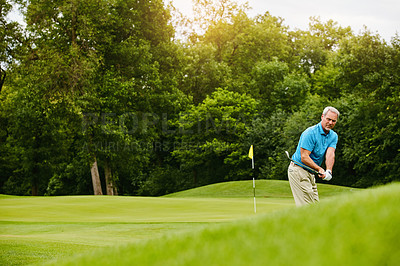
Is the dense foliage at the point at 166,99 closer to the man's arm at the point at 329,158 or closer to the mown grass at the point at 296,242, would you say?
the man's arm at the point at 329,158

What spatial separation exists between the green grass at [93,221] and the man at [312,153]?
15.5 inches

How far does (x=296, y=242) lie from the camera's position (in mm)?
2760

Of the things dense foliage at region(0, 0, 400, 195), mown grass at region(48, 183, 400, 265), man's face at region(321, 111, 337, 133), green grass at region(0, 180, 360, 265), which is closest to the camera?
mown grass at region(48, 183, 400, 265)

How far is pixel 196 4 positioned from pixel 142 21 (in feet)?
61.5

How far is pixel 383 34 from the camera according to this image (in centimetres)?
2700

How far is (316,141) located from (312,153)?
285 millimetres

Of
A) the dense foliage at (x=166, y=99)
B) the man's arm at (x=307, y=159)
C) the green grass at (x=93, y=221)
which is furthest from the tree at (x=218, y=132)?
the man's arm at (x=307, y=159)

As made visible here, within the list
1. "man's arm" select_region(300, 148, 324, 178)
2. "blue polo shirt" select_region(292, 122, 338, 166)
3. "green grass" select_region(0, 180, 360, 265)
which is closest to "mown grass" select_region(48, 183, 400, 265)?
"green grass" select_region(0, 180, 360, 265)

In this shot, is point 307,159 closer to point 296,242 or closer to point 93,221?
point 296,242

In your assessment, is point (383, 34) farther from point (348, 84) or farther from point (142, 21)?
point (142, 21)

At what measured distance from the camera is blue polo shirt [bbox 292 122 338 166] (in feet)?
22.7

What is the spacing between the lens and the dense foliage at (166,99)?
28.0 metres

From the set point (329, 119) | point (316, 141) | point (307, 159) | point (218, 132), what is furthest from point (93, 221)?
point (218, 132)

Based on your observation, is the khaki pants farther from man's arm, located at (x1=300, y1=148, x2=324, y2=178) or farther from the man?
man's arm, located at (x1=300, y1=148, x2=324, y2=178)
